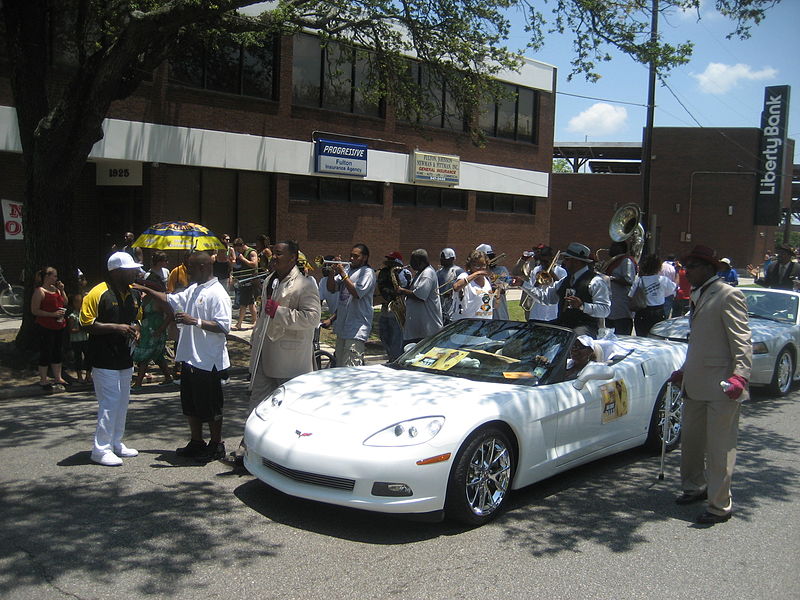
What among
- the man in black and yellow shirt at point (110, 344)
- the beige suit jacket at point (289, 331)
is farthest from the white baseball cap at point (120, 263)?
the beige suit jacket at point (289, 331)

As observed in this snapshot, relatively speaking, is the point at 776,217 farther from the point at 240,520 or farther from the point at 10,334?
the point at 240,520

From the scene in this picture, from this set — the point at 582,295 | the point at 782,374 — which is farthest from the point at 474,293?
the point at 782,374

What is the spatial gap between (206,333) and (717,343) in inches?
152

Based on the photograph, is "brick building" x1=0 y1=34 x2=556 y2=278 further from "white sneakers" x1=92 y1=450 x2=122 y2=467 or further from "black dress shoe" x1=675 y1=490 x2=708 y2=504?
"black dress shoe" x1=675 y1=490 x2=708 y2=504

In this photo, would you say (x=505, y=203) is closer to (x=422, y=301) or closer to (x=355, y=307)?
(x=422, y=301)

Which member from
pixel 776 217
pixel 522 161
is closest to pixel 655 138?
pixel 776 217

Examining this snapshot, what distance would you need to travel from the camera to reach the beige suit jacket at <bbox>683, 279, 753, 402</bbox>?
526 centimetres

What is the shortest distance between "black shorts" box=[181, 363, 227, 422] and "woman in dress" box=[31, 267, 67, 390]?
368cm

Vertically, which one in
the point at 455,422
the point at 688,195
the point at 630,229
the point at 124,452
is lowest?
the point at 124,452

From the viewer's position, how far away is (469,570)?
171 inches

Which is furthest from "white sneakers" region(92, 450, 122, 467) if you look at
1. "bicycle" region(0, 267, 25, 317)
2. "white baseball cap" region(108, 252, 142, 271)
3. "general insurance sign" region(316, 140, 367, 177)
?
"general insurance sign" region(316, 140, 367, 177)

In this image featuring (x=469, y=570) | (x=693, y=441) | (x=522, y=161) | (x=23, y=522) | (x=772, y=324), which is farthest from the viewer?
(x=522, y=161)

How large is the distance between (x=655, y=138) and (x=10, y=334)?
136ft

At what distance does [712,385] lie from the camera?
536 centimetres
